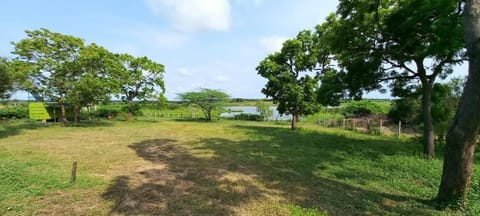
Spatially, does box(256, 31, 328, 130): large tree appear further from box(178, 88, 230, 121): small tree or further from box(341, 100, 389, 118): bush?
box(341, 100, 389, 118): bush

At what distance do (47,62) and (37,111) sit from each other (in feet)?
13.4

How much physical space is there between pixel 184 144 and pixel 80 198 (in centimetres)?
534

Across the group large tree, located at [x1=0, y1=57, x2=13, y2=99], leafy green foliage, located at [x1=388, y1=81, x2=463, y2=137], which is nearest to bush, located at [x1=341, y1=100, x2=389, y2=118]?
leafy green foliage, located at [x1=388, y1=81, x2=463, y2=137]

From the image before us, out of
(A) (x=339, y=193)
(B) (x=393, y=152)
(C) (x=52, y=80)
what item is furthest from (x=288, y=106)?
(C) (x=52, y=80)

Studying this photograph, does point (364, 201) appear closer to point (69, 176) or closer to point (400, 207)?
point (400, 207)

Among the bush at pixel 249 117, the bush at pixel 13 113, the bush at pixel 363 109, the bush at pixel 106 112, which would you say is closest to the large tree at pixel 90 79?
the bush at pixel 13 113

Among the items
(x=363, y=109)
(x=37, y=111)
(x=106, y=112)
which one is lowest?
(x=106, y=112)

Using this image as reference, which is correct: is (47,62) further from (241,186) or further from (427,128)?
(427,128)

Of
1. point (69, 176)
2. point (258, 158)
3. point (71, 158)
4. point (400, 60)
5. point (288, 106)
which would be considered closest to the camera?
point (69, 176)

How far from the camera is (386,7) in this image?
279 inches

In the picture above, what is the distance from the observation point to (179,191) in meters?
4.23

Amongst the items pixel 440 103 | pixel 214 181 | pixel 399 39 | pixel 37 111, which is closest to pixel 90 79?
pixel 37 111

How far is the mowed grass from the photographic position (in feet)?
11.7

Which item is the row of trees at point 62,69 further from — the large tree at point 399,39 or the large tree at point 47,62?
the large tree at point 399,39
